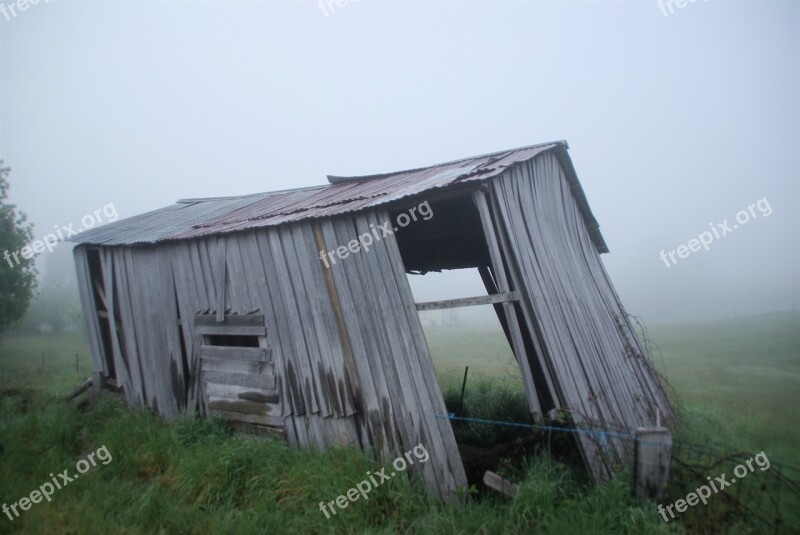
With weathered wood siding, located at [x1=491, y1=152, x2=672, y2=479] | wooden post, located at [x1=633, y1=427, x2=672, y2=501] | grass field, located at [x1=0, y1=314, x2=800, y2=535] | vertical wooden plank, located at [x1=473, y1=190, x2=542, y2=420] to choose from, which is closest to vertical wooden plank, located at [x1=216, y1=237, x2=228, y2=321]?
grass field, located at [x1=0, y1=314, x2=800, y2=535]

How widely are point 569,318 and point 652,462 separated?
243 cm

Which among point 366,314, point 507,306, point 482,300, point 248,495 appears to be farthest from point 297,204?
point 248,495

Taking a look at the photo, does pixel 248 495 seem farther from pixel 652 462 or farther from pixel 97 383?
pixel 97 383

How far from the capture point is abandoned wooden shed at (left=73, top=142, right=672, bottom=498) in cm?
502

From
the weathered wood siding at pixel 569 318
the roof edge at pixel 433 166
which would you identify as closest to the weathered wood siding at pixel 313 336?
the weathered wood siding at pixel 569 318

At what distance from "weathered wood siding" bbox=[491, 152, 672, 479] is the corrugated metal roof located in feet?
1.39

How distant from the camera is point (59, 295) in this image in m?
43.4

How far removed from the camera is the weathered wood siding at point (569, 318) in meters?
4.96

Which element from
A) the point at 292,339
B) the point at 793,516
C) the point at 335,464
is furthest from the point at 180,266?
the point at 793,516

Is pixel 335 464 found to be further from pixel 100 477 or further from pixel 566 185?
pixel 566 185

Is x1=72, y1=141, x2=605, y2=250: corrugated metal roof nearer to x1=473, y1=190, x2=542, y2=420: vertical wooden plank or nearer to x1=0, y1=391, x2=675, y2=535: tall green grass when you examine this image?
x1=473, y1=190, x2=542, y2=420: vertical wooden plank

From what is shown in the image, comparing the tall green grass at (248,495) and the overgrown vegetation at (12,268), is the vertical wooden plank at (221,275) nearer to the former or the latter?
the tall green grass at (248,495)

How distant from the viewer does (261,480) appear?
5.11 m

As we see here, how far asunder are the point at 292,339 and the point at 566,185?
584cm
